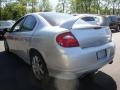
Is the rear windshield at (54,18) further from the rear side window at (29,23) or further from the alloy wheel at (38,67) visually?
the alloy wheel at (38,67)

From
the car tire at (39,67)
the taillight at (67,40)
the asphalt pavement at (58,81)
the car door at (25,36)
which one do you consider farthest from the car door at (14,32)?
the taillight at (67,40)

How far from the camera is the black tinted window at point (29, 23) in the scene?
6339 mm

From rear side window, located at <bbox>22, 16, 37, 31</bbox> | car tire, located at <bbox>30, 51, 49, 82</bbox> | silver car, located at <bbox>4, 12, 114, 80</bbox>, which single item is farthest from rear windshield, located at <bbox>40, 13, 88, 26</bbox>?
car tire, located at <bbox>30, 51, 49, 82</bbox>

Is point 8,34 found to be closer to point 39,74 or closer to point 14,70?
point 14,70

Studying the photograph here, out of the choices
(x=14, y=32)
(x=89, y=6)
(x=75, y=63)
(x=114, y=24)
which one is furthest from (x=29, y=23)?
(x=89, y=6)

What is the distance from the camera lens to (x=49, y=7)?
247 feet

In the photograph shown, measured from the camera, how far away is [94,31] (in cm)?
550

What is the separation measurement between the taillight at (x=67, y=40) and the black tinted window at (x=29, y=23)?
1.33 m

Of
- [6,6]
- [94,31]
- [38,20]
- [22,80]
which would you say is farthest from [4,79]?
[6,6]

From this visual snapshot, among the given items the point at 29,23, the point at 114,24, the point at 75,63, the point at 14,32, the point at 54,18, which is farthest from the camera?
the point at 114,24

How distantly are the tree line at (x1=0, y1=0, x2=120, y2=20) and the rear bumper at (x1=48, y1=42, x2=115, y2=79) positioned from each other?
54095mm

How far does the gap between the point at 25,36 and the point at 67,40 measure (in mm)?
1609

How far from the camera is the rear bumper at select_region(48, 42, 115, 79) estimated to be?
16.4ft

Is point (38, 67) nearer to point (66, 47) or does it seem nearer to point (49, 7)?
point (66, 47)
